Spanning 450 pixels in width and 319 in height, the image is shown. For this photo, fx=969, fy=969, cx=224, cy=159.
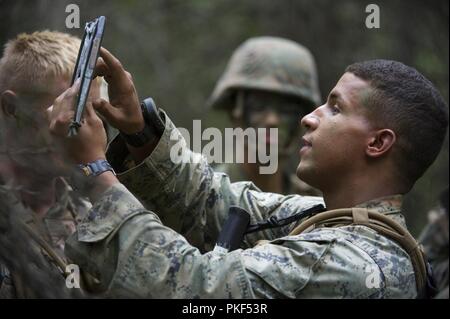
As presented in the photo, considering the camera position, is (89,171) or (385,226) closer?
(89,171)

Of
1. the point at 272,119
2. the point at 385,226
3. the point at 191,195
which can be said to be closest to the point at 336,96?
the point at 385,226

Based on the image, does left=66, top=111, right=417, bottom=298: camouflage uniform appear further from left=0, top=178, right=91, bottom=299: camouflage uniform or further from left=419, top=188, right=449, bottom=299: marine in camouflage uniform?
left=419, top=188, right=449, bottom=299: marine in camouflage uniform

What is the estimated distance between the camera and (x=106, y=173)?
3.18m

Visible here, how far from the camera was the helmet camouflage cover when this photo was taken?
880 cm

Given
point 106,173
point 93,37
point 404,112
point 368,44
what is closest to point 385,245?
point 404,112

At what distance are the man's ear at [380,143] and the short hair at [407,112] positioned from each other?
1.0 inches

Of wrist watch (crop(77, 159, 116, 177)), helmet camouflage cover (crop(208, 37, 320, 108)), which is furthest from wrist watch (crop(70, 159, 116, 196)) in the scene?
helmet camouflage cover (crop(208, 37, 320, 108))

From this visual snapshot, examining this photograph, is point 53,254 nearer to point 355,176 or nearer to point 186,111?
point 355,176

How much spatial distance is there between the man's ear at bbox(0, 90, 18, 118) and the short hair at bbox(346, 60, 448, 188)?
132 cm

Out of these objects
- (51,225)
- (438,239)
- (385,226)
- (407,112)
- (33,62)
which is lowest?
(438,239)

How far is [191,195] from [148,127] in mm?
341

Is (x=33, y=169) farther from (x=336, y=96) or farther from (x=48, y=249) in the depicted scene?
(x=336, y=96)

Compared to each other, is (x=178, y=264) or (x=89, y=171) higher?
(x=89, y=171)

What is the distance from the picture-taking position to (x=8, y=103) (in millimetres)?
3643
